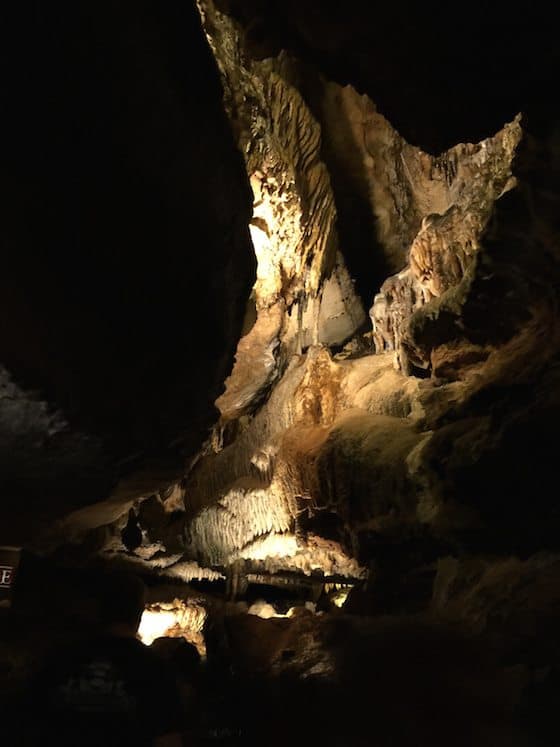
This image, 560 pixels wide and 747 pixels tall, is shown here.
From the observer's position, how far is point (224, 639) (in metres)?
6.11

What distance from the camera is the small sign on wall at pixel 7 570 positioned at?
414 centimetres

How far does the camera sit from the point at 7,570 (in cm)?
415

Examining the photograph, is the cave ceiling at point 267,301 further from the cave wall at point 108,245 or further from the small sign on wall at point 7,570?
the small sign on wall at point 7,570

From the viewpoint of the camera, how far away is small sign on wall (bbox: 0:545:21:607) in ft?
13.6

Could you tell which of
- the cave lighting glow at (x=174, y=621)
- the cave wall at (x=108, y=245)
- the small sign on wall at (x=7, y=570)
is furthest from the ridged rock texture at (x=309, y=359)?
the cave lighting glow at (x=174, y=621)

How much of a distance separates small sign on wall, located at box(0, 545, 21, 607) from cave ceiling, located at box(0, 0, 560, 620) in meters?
0.18

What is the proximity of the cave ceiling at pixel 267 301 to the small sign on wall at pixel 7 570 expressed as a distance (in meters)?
0.18

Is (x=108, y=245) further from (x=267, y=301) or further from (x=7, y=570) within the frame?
(x=267, y=301)

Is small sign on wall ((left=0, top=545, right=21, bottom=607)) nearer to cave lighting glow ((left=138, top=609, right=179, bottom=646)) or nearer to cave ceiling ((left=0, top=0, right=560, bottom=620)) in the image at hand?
cave ceiling ((left=0, top=0, right=560, bottom=620))

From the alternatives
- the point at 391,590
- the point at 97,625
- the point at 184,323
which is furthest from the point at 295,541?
the point at 184,323

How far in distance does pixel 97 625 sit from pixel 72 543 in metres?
1.19

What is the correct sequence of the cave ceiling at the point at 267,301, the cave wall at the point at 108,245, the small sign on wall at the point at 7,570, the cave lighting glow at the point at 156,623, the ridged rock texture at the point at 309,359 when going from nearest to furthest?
1. the cave wall at the point at 108,245
2. the cave ceiling at the point at 267,301
3. the ridged rock texture at the point at 309,359
4. the small sign on wall at the point at 7,570
5. the cave lighting glow at the point at 156,623

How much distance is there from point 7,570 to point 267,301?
8.09 metres

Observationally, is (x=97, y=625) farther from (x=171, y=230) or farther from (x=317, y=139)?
(x=317, y=139)
